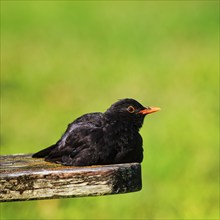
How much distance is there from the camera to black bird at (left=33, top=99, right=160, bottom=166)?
6.83m

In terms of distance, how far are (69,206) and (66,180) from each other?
3934 millimetres

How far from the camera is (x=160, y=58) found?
16203mm

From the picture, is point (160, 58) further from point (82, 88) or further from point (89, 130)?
point (89, 130)

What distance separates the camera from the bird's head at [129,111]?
24.7 ft

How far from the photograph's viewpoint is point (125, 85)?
48.1ft

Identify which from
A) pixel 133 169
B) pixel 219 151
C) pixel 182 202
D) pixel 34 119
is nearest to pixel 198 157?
pixel 219 151

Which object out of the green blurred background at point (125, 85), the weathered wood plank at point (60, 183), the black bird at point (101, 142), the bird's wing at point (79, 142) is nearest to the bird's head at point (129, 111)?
the black bird at point (101, 142)

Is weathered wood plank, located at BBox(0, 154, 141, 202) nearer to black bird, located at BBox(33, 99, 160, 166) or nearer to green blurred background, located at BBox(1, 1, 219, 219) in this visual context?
black bird, located at BBox(33, 99, 160, 166)

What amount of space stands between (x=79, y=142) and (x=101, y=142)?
0.50 feet

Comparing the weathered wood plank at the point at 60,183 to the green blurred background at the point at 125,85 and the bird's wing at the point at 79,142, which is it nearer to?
the bird's wing at the point at 79,142

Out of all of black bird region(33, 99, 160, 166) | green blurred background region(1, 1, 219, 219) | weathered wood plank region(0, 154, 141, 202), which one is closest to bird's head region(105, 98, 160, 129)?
black bird region(33, 99, 160, 166)

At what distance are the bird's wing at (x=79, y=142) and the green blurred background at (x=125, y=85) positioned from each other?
2038mm

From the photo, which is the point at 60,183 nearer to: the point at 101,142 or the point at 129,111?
the point at 101,142

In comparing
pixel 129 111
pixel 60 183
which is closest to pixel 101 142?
Answer: pixel 129 111
